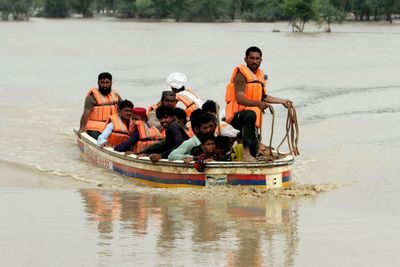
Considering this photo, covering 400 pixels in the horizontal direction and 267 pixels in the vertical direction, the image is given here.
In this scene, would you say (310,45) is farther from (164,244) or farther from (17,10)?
(17,10)

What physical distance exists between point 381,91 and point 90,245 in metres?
20.8

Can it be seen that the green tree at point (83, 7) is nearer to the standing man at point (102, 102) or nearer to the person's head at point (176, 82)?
the standing man at point (102, 102)

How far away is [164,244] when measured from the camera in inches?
368

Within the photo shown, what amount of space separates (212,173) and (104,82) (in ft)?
10.9

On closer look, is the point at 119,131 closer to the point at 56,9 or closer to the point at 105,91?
the point at 105,91

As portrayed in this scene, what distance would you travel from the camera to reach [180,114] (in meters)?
12.5

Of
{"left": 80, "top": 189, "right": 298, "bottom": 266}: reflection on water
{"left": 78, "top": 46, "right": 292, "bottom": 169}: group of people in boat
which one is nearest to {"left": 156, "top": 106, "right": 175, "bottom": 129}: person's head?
{"left": 78, "top": 46, "right": 292, "bottom": 169}: group of people in boat

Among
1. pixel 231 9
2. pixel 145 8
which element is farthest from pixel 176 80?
pixel 145 8

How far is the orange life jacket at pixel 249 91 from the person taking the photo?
39.3ft

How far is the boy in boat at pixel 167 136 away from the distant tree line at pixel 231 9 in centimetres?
7096

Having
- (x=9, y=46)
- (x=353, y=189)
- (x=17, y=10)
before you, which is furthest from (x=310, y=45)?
(x=17, y=10)

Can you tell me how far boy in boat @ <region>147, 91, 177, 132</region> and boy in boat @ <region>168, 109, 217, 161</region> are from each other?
76 cm

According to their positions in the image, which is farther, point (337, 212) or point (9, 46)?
point (9, 46)

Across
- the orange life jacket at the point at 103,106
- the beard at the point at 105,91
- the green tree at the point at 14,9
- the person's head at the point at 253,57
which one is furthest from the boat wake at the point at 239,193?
the green tree at the point at 14,9
